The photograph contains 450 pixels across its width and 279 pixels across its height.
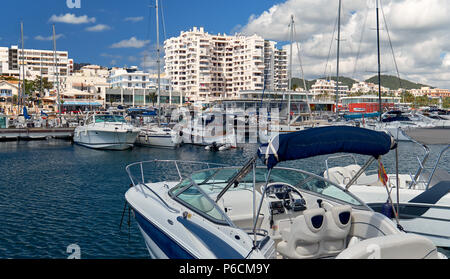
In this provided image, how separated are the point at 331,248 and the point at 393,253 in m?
1.59

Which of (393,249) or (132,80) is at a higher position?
(132,80)

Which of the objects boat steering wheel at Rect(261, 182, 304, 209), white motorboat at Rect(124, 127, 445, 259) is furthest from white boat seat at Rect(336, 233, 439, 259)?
boat steering wheel at Rect(261, 182, 304, 209)

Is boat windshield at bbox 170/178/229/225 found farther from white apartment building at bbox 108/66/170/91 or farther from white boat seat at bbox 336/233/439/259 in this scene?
white apartment building at bbox 108/66/170/91

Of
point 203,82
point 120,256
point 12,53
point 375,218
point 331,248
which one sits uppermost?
point 12,53

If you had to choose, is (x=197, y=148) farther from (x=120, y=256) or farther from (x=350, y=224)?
(x=350, y=224)

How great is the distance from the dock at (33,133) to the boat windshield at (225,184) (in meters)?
35.4

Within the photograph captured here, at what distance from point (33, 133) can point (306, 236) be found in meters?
39.3

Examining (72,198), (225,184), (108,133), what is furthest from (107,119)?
(225,184)

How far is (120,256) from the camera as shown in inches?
367

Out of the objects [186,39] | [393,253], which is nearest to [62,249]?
[393,253]

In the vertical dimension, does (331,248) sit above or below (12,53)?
below

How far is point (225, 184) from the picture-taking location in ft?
24.6

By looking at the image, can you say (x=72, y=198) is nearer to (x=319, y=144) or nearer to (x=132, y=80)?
(x=319, y=144)

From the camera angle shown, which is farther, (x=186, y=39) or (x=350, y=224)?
(x=186, y=39)
